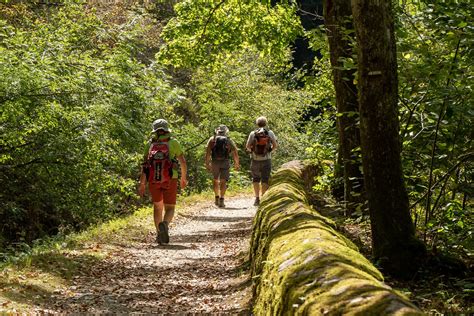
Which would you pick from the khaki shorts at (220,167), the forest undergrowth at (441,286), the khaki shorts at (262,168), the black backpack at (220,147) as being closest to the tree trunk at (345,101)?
the forest undergrowth at (441,286)

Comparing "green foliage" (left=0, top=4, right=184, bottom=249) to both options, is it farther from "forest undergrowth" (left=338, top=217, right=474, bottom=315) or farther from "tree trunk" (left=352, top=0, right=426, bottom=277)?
"forest undergrowth" (left=338, top=217, right=474, bottom=315)

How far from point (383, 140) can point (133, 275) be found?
399cm

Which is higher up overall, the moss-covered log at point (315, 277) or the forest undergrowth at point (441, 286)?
the moss-covered log at point (315, 277)

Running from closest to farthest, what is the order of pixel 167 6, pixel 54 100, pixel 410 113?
1. pixel 410 113
2. pixel 54 100
3. pixel 167 6

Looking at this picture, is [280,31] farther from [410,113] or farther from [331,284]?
[331,284]

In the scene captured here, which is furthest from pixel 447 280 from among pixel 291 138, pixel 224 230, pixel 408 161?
pixel 291 138

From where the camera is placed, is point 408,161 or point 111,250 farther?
point 111,250

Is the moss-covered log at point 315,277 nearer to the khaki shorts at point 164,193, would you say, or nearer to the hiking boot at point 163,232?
the hiking boot at point 163,232

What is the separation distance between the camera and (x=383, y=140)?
572 centimetres

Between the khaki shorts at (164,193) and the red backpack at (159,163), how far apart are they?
0.16 metres

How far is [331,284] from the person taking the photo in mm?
3266

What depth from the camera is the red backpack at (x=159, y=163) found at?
999 centimetres

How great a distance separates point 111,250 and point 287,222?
15.2ft

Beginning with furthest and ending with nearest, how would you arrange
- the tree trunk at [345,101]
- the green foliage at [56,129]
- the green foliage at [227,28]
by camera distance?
the green foliage at [227,28] < the green foliage at [56,129] < the tree trunk at [345,101]
